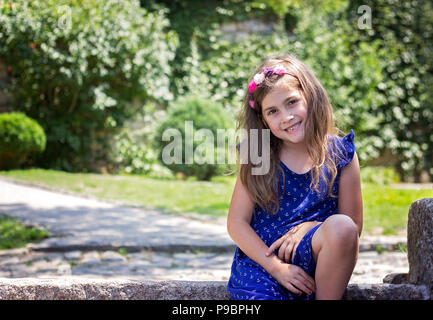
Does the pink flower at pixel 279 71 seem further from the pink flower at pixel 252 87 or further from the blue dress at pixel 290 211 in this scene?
the blue dress at pixel 290 211

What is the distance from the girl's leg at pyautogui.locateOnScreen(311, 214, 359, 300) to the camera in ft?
5.07

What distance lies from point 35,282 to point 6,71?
759cm

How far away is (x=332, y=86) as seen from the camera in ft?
30.8

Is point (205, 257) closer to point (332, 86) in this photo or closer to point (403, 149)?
point (332, 86)

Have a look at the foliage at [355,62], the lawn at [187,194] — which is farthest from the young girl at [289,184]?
the foliage at [355,62]

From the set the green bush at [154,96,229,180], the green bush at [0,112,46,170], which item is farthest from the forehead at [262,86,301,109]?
the green bush at [0,112,46,170]

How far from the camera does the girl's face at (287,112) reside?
1.86 meters

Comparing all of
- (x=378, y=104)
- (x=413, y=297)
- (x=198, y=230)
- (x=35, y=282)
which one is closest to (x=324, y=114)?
(x=413, y=297)

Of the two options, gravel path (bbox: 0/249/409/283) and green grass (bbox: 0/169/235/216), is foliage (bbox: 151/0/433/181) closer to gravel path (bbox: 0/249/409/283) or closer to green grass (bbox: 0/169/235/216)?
green grass (bbox: 0/169/235/216)

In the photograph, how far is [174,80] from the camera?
30.6 ft

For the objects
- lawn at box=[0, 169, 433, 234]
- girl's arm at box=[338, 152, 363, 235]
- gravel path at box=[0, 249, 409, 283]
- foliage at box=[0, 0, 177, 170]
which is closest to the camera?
girl's arm at box=[338, 152, 363, 235]

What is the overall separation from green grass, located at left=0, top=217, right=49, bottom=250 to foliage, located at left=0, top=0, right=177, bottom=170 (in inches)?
169

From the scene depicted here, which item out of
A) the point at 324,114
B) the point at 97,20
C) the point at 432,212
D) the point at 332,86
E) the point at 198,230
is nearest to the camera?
the point at 432,212

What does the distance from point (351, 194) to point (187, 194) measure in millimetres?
4666
